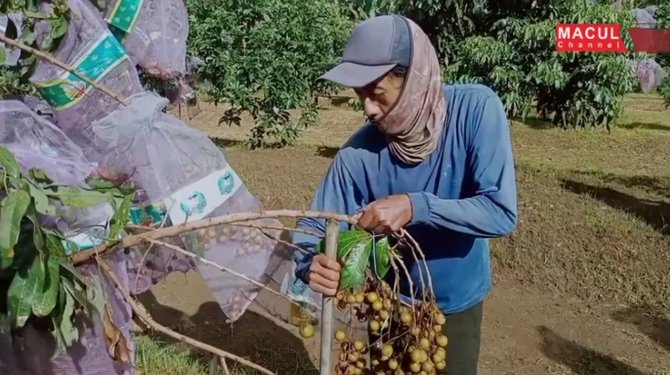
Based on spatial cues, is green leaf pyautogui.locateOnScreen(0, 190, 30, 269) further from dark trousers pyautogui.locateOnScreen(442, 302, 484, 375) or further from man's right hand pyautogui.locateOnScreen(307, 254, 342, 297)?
dark trousers pyautogui.locateOnScreen(442, 302, 484, 375)

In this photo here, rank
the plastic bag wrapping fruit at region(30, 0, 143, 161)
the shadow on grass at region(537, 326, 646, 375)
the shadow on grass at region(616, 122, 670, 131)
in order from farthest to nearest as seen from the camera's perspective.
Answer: the shadow on grass at region(616, 122, 670, 131)
the shadow on grass at region(537, 326, 646, 375)
the plastic bag wrapping fruit at region(30, 0, 143, 161)

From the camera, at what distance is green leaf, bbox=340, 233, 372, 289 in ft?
5.19

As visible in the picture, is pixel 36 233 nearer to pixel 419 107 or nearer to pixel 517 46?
pixel 419 107

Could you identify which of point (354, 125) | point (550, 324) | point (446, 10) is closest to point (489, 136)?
point (550, 324)

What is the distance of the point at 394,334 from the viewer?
1771 millimetres

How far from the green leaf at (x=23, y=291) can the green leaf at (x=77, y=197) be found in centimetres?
16

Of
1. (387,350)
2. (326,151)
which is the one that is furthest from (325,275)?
(326,151)

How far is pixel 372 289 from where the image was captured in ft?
5.63

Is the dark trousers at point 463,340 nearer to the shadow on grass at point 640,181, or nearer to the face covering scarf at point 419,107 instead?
the face covering scarf at point 419,107

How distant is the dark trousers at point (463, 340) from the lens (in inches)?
88.1

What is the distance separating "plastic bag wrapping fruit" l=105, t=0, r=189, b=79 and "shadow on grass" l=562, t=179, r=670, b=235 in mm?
3581

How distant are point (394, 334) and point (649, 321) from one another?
300 cm

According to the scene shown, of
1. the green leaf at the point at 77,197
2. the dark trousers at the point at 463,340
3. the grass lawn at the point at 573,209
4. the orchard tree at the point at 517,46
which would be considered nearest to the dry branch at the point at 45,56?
the green leaf at the point at 77,197

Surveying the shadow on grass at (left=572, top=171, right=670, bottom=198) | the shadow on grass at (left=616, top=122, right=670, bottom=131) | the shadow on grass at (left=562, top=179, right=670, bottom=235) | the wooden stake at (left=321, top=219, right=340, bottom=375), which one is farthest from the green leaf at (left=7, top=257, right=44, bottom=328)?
the shadow on grass at (left=616, top=122, right=670, bottom=131)
